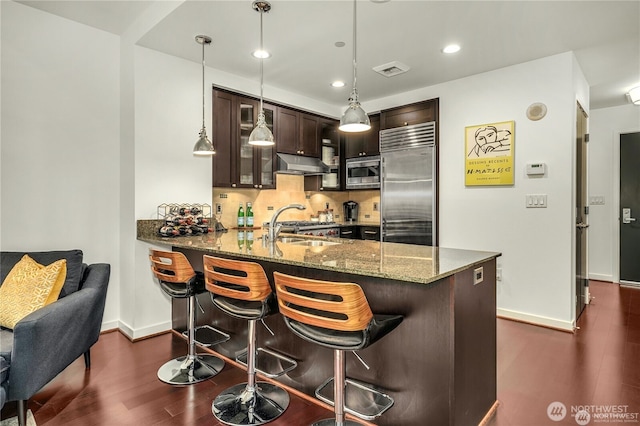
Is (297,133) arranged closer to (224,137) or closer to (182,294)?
(224,137)

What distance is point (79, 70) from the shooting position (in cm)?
319

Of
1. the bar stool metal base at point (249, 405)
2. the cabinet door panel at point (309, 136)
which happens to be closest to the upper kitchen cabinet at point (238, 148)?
the cabinet door panel at point (309, 136)

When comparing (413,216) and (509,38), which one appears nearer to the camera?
(509,38)

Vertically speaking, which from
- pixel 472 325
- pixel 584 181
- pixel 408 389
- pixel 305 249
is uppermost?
pixel 584 181

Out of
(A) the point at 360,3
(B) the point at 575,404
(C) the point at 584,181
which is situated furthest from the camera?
(C) the point at 584,181

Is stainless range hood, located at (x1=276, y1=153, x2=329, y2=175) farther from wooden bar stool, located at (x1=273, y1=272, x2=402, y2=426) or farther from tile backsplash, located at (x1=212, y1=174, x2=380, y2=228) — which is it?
wooden bar stool, located at (x1=273, y1=272, x2=402, y2=426)

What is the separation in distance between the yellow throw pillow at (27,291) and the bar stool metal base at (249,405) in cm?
119

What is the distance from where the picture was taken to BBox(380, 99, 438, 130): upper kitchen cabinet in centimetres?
440

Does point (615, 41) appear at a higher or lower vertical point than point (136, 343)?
higher

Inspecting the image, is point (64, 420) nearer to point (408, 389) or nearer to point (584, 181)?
point (408, 389)

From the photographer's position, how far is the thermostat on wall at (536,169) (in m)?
3.57

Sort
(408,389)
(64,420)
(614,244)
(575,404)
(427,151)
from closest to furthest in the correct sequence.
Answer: (408,389)
(64,420)
(575,404)
(427,151)
(614,244)

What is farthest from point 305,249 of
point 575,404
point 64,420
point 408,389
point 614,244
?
point 614,244

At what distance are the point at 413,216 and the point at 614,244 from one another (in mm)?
3343
